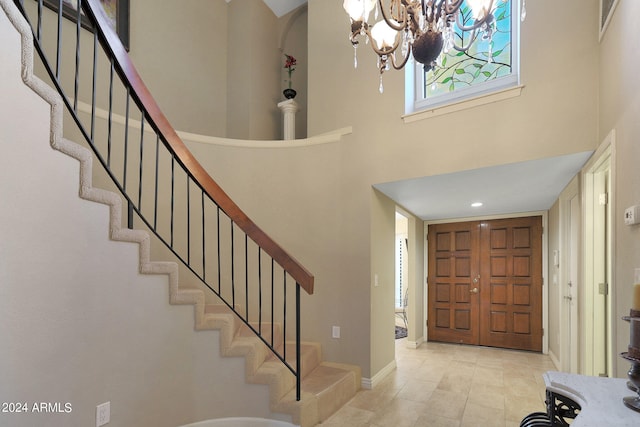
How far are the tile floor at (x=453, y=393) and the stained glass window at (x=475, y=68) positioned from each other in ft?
8.92

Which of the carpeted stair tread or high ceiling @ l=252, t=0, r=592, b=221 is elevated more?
high ceiling @ l=252, t=0, r=592, b=221

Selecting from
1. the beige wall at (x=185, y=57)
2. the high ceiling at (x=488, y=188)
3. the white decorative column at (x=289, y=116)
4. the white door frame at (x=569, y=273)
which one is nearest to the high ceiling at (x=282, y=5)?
the high ceiling at (x=488, y=188)

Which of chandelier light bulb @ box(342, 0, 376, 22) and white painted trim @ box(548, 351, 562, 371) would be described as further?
white painted trim @ box(548, 351, 562, 371)

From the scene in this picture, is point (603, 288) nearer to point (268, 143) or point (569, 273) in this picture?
point (569, 273)

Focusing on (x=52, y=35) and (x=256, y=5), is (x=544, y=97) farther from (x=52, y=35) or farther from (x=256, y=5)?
(x=52, y=35)

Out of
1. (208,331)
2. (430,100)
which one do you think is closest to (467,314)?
(430,100)

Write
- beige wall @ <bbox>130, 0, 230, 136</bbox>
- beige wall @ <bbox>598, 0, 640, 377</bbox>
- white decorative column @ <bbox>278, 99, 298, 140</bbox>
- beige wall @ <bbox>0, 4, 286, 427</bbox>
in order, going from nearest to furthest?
1. beige wall @ <bbox>0, 4, 286, 427</bbox>
2. beige wall @ <bbox>598, 0, 640, 377</bbox>
3. beige wall @ <bbox>130, 0, 230, 136</bbox>
4. white decorative column @ <bbox>278, 99, 298, 140</bbox>

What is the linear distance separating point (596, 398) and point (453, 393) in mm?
2376

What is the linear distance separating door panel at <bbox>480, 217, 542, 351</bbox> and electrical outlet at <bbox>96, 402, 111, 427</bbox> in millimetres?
4959

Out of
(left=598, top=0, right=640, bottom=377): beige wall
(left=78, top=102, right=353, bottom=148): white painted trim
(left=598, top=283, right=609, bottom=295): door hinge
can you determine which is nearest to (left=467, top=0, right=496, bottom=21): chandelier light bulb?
(left=598, top=0, right=640, bottom=377): beige wall

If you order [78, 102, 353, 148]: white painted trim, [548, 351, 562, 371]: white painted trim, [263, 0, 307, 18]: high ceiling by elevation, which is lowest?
[548, 351, 562, 371]: white painted trim

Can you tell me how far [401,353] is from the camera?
4.79m

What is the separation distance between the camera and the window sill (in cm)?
275

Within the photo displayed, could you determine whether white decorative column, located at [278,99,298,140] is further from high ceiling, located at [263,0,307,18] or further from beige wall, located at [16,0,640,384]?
high ceiling, located at [263,0,307,18]
